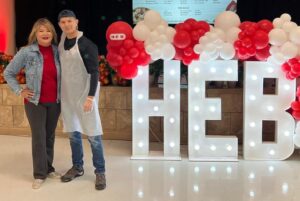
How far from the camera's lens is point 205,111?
12.5ft

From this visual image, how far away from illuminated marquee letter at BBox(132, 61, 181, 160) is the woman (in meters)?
0.92

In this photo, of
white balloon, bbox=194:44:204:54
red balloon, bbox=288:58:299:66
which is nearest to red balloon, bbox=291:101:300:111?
red balloon, bbox=288:58:299:66

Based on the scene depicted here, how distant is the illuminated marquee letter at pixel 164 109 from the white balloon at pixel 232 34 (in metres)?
0.52

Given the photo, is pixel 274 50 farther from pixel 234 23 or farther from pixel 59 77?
pixel 59 77

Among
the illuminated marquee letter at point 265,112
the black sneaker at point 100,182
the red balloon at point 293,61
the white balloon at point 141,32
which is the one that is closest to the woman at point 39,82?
the black sneaker at point 100,182

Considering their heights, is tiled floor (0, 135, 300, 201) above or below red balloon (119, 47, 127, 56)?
below

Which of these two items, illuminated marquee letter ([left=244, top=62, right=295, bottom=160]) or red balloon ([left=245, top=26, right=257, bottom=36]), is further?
illuminated marquee letter ([left=244, top=62, right=295, bottom=160])

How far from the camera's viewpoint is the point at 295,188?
10.2 ft

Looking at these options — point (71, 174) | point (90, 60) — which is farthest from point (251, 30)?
point (71, 174)

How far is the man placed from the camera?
2.92m

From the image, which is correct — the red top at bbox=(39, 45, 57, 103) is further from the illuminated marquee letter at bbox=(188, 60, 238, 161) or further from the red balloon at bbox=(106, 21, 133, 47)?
the illuminated marquee letter at bbox=(188, 60, 238, 161)

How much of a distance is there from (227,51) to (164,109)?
772 mm

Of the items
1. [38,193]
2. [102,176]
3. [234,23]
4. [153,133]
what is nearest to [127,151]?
[153,133]

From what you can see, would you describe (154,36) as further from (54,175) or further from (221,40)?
(54,175)
